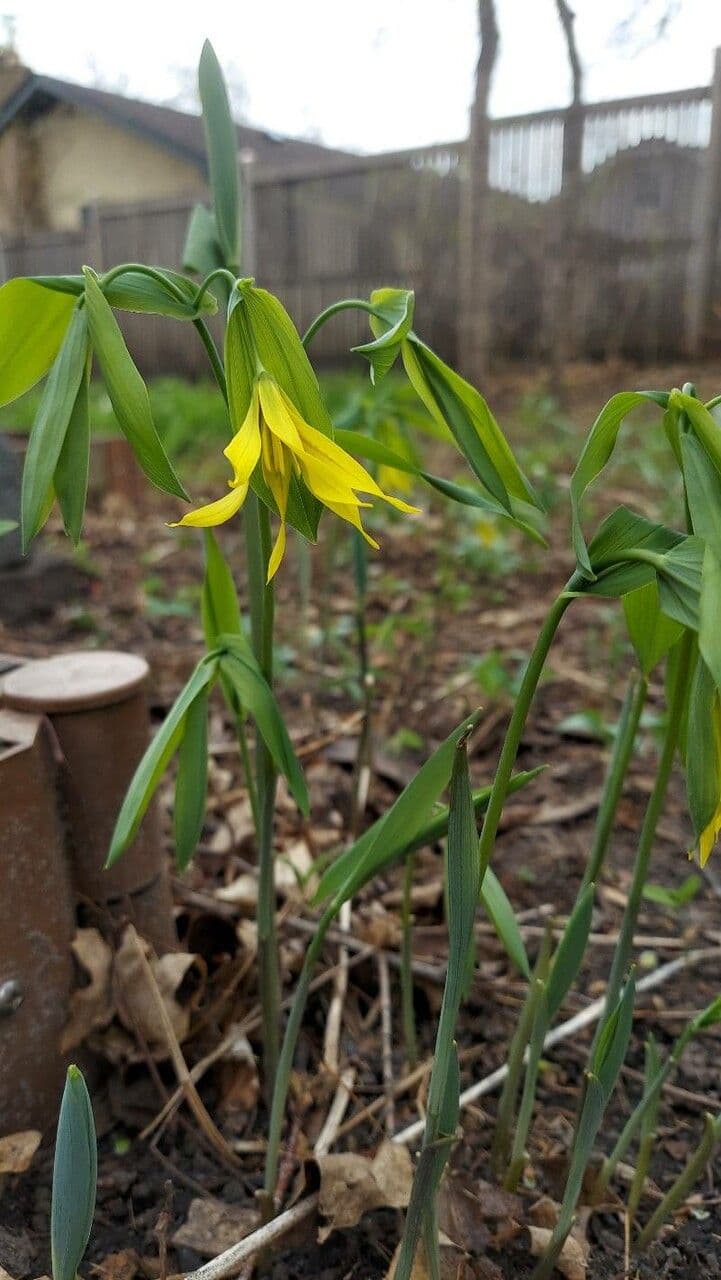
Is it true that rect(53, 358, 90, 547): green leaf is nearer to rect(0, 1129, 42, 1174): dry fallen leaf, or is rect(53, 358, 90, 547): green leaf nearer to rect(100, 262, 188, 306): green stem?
rect(100, 262, 188, 306): green stem

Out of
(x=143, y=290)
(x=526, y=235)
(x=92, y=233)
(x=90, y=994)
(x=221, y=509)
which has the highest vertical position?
(x=526, y=235)

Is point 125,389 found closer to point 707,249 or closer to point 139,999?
point 139,999

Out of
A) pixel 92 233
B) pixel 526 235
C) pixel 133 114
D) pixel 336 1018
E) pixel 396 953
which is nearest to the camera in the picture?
pixel 336 1018

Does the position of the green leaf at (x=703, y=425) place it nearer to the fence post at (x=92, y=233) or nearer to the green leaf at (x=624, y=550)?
the green leaf at (x=624, y=550)

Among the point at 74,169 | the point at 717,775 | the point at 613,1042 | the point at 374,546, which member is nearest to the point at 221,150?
the point at 374,546

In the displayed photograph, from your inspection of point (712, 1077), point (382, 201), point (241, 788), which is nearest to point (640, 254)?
point (382, 201)
